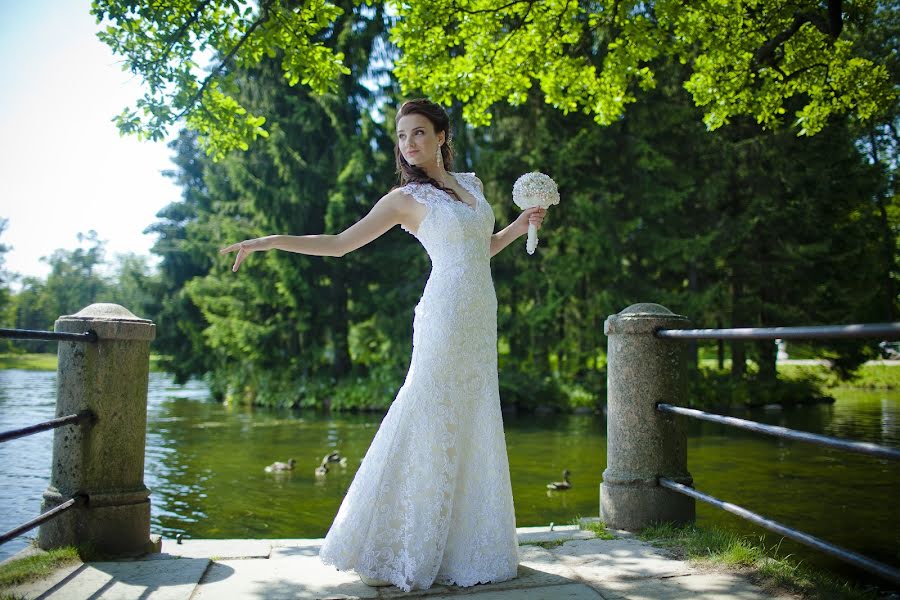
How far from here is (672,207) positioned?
20594mm

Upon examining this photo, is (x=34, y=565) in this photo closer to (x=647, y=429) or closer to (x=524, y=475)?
(x=647, y=429)

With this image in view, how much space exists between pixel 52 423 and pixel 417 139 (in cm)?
224

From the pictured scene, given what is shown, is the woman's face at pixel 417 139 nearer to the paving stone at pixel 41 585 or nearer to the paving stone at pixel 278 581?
the paving stone at pixel 278 581

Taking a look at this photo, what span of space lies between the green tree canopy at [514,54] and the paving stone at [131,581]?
5.90 meters

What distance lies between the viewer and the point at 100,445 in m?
3.95

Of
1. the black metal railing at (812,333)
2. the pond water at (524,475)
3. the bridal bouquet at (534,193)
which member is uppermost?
the bridal bouquet at (534,193)

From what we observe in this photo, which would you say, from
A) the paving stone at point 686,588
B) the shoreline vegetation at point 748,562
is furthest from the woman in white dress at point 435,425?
the shoreline vegetation at point 748,562

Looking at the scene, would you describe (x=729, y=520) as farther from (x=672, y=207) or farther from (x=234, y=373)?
(x=234, y=373)

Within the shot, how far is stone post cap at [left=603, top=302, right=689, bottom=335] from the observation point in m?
4.32

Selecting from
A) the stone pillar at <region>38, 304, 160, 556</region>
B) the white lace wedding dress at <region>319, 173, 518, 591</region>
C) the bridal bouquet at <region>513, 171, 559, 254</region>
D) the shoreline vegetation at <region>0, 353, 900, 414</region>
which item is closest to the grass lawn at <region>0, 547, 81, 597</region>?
the stone pillar at <region>38, 304, 160, 556</region>

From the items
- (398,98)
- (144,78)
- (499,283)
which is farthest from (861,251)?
(144,78)


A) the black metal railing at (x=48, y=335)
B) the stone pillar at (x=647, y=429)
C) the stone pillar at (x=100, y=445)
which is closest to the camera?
the black metal railing at (x=48, y=335)

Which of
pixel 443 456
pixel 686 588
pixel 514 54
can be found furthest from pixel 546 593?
pixel 514 54

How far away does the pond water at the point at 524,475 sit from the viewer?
23.9ft
